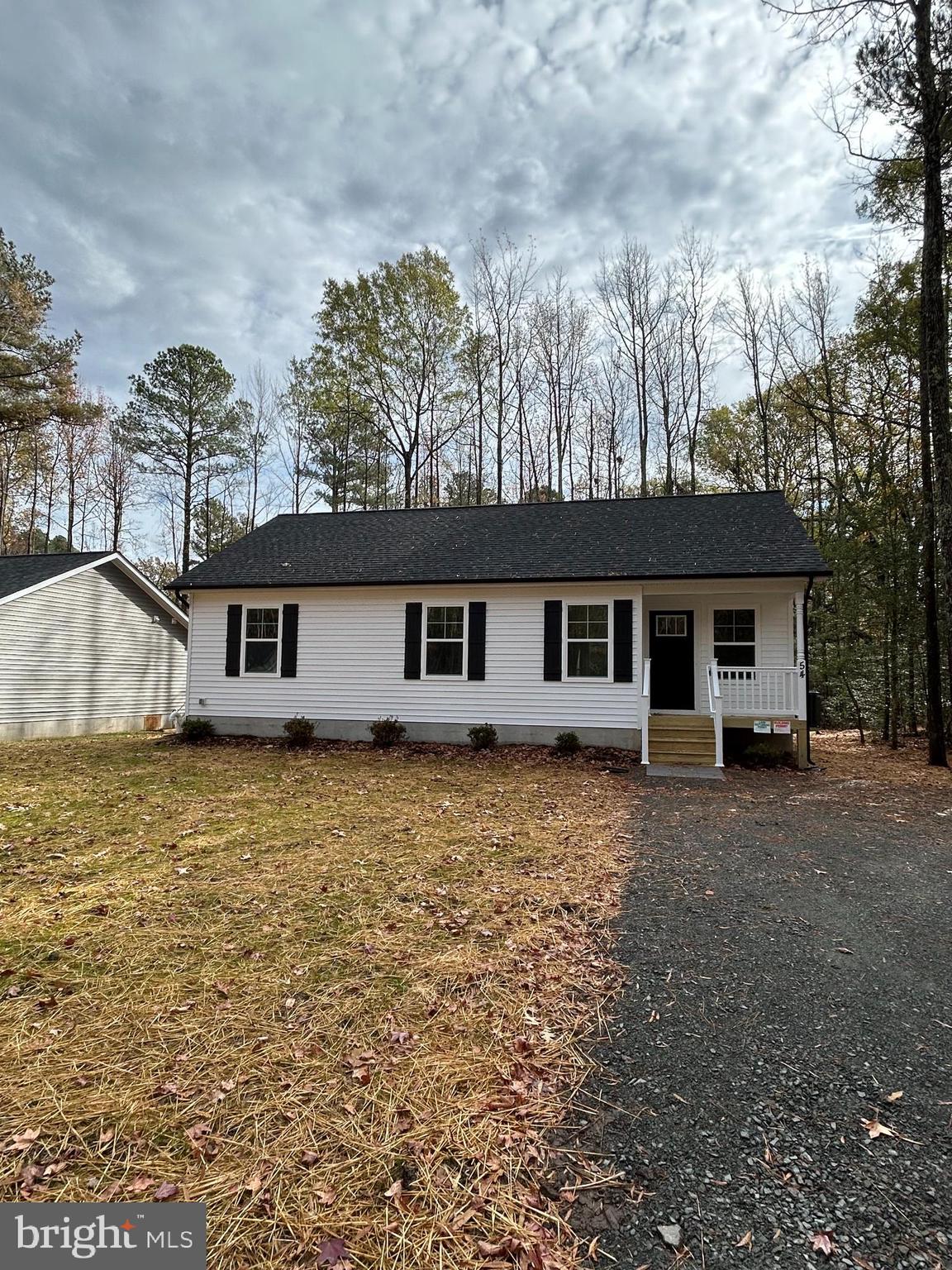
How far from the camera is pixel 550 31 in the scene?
8.84 m

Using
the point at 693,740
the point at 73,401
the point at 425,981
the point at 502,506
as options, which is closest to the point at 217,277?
the point at 73,401

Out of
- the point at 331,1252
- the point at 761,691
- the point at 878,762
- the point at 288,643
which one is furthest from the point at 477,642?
the point at 331,1252

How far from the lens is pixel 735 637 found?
11320 millimetres

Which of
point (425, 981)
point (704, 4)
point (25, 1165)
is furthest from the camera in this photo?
point (704, 4)

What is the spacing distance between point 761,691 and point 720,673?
755mm

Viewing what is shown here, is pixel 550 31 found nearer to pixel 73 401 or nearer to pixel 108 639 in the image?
pixel 73 401

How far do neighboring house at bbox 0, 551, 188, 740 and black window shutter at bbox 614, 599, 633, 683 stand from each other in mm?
14282

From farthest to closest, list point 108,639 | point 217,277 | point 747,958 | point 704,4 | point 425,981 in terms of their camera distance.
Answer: point 108,639 → point 217,277 → point 704,4 → point 747,958 → point 425,981

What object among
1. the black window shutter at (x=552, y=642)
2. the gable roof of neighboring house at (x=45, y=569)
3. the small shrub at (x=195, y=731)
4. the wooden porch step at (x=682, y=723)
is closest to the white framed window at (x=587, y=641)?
the black window shutter at (x=552, y=642)

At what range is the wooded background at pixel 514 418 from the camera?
47.7 feet

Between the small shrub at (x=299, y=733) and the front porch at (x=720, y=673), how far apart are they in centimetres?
659

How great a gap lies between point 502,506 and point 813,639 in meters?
9.07

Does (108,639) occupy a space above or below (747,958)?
above

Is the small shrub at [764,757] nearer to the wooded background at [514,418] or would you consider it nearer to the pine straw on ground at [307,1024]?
the wooded background at [514,418]
